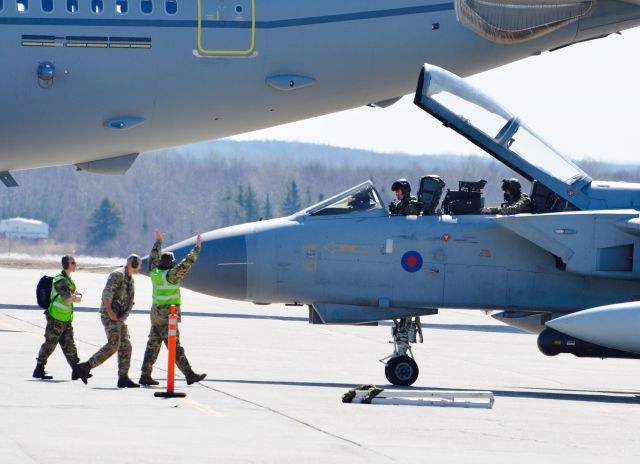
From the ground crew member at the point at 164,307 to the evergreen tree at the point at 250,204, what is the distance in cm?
4777

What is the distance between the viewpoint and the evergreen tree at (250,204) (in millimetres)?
63969

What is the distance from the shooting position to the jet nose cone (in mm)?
16984

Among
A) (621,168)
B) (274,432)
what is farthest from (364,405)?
(621,168)

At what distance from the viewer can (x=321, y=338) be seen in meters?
24.7

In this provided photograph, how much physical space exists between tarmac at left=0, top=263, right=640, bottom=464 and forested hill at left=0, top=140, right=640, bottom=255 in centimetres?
3753

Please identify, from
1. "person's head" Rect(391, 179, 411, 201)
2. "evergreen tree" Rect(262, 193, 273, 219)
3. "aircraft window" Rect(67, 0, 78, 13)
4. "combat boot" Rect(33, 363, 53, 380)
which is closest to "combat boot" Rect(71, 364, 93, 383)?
"combat boot" Rect(33, 363, 53, 380)

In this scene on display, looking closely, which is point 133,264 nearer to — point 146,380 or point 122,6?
point 146,380

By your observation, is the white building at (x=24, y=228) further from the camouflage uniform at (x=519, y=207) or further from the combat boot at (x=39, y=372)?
the combat boot at (x=39, y=372)

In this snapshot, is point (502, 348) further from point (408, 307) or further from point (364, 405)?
point (364, 405)

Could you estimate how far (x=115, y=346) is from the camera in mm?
15812

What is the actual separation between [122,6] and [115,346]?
8592mm

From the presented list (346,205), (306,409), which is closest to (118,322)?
(306,409)

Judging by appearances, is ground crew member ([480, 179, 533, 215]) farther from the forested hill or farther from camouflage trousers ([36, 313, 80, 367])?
the forested hill

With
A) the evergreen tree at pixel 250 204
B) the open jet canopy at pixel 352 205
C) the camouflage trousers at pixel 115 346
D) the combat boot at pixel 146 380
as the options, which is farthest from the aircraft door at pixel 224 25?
the evergreen tree at pixel 250 204
